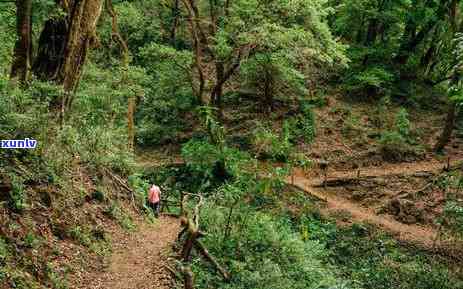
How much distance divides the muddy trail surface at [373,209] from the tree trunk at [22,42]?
533 inches

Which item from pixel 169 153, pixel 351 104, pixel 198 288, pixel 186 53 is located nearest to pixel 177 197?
pixel 169 153

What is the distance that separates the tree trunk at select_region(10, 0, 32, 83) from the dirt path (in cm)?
467

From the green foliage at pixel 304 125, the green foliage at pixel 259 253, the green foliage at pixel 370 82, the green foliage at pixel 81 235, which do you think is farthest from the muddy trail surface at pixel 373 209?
the green foliage at pixel 81 235

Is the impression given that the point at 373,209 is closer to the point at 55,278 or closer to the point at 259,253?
the point at 259,253

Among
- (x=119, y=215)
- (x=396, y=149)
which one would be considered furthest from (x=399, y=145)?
(x=119, y=215)

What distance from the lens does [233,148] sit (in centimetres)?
2397

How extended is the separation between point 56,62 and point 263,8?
10457 mm

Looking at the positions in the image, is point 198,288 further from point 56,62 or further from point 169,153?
point 169,153

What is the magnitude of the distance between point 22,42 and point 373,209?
51.4 ft

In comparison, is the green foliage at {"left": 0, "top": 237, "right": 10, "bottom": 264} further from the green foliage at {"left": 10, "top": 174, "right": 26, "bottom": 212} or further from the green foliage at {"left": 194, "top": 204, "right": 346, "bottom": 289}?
the green foliage at {"left": 194, "top": 204, "right": 346, "bottom": 289}

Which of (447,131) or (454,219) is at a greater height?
(447,131)

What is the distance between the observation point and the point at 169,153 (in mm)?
25828

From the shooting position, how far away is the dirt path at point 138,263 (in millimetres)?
9250

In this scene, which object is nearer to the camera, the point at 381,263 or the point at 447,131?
the point at 381,263
